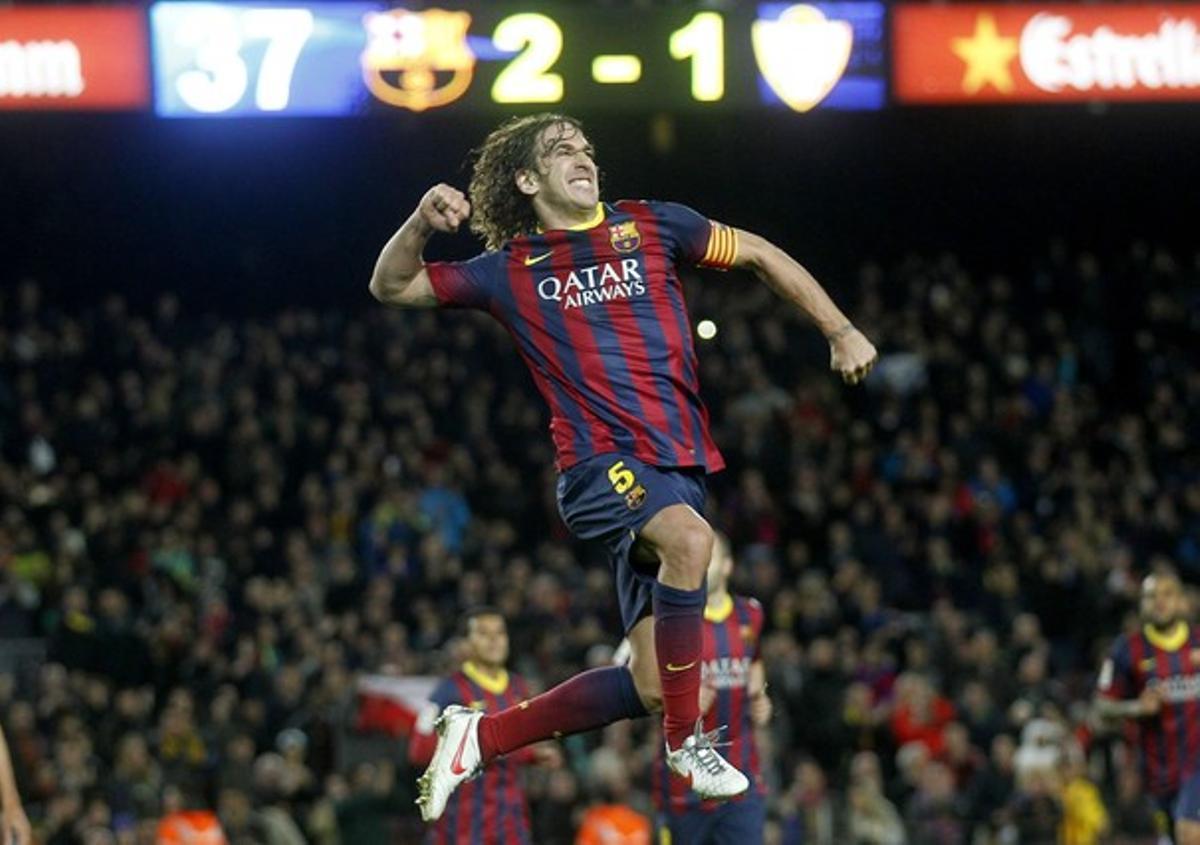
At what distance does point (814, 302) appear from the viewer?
6.84 metres

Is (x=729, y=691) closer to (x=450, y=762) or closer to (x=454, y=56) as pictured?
(x=450, y=762)

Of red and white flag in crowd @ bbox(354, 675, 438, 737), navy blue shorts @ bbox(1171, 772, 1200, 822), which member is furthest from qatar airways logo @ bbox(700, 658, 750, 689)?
red and white flag in crowd @ bbox(354, 675, 438, 737)

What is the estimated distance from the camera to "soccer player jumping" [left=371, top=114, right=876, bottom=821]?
6.82 m

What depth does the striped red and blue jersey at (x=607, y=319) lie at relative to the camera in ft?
22.7

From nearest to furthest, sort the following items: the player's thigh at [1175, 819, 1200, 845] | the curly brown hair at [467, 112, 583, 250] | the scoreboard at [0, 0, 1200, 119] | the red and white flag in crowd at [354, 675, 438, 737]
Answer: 1. the curly brown hair at [467, 112, 583, 250]
2. the player's thigh at [1175, 819, 1200, 845]
3. the red and white flag in crowd at [354, 675, 438, 737]
4. the scoreboard at [0, 0, 1200, 119]

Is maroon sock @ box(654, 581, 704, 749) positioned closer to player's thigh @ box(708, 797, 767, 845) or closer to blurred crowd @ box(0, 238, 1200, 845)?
player's thigh @ box(708, 797, 767, 845)

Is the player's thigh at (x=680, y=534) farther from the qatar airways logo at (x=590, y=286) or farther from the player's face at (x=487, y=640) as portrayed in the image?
the player's face at (x=487, y=640)

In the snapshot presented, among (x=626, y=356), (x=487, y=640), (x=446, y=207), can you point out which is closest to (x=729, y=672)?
(x=487, y=640)

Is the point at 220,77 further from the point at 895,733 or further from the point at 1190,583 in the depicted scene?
the point at 1190,583

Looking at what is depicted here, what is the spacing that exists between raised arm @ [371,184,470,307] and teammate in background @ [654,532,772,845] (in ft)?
10.8

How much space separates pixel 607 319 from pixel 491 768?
394 cm

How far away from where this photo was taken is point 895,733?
49.2 feet

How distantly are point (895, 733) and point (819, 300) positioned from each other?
8540 mm

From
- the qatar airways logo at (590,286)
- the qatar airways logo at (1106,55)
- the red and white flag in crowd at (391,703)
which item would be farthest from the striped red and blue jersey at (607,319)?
the qatar airways logo at (1106,55)
